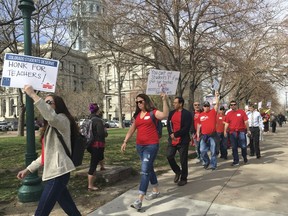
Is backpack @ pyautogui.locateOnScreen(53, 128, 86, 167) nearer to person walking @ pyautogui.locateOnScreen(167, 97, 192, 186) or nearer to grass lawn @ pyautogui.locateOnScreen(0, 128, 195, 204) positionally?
grass lawn @ pyautogui.locateOnScreen(0, 128, 195, 204)

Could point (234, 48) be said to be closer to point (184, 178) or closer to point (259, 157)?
point (259, 157)

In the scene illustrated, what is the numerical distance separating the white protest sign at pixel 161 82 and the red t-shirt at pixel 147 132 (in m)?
1.16

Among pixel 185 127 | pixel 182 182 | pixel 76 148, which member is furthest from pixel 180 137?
pixel 76 148

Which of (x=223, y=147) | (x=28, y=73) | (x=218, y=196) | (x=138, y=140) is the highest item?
(x=28, y=73)

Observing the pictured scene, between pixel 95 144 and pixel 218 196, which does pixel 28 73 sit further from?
pixel 218 196

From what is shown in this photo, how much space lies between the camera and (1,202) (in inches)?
233

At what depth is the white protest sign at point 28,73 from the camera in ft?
15.0

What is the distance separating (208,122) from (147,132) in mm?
3603

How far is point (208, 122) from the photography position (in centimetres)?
888

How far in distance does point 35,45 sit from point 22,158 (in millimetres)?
10200

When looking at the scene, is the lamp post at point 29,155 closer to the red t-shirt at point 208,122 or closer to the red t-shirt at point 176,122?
the red t-shirt at point 176,122

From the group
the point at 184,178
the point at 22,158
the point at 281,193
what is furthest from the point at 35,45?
the point at 281,193

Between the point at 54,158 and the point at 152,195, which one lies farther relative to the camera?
the point at 152,195

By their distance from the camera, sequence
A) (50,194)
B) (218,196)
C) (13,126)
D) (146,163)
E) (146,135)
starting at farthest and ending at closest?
(13,126) < (218,196) < (146,135) < (146,163) < (50,194)
